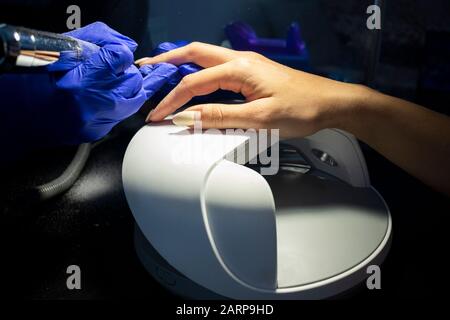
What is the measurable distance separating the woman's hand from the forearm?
0.03 meters

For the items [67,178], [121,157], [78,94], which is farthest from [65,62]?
[121,157]

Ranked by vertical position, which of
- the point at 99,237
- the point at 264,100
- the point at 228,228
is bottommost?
the point at 99,237

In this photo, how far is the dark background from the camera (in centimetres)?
59

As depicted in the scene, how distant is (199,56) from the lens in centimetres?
70

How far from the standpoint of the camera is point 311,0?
1320mm

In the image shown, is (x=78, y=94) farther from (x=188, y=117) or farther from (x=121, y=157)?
(x=121, y=157)

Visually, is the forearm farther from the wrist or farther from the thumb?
the thumb

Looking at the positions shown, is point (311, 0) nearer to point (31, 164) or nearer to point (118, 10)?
point (118, 10)

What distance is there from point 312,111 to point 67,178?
1.78 feet

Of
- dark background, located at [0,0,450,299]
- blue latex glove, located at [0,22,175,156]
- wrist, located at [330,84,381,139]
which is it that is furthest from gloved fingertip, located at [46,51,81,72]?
wrist, located at [330,84,381,139]

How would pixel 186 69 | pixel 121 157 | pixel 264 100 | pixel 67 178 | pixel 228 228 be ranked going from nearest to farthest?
pixel 228 228
pixel 264 100
pixel 186 69
pixel 67 178
pixel 121 157

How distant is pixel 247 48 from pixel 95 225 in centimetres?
72

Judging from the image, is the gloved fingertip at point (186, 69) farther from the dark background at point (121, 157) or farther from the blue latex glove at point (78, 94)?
the dark background at point (121, 157)
